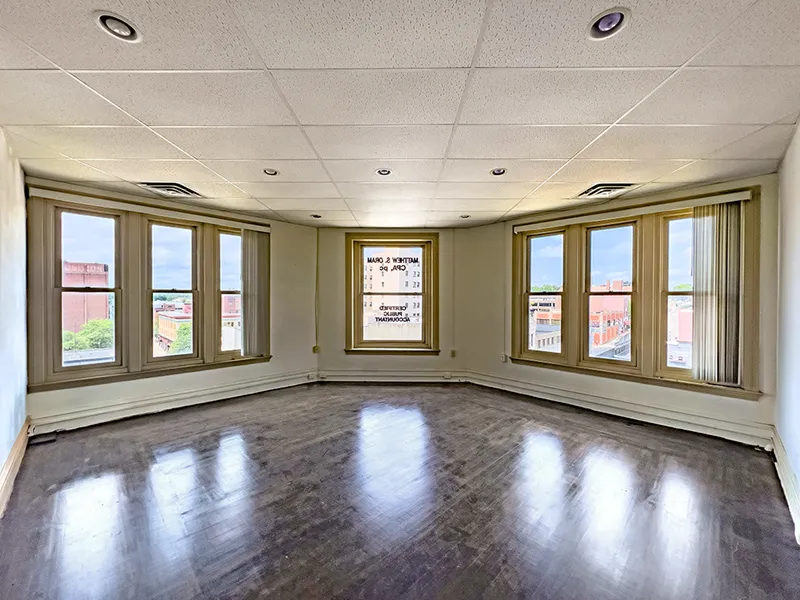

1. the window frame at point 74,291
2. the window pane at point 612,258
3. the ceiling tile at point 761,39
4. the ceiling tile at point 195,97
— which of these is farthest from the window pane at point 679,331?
the window frame at point 74,291

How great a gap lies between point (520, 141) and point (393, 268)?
11.5 ft

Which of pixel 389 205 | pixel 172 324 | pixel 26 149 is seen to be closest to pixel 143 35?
pixel 26 149

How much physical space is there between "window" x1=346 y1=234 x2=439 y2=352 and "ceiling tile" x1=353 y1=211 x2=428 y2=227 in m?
0.42

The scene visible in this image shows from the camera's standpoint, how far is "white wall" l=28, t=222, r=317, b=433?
3562 millimetres

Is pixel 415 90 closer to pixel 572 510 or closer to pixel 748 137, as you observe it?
pixel 748 137

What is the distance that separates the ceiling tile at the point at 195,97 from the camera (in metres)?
1.77

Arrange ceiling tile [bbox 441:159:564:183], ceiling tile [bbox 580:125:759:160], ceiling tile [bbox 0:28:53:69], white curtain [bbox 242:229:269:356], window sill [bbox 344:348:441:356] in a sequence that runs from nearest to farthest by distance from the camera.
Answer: ceiling tile [bbox 0:28:53:69], ceiling tile [bbox 580:125:759:160], ceiling tile [bbox 441:159:564:183], white curtain [bbox 242:229:269:356], window sill [bbox 344:348:441:356]

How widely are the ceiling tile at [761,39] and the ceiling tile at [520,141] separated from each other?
2.39 ft

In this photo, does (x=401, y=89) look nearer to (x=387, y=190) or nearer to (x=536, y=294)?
(x=387, y=190)

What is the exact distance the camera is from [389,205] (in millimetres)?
4262

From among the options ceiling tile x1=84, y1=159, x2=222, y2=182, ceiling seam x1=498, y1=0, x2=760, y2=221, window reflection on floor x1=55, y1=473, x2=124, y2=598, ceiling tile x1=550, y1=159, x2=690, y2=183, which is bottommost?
window reflection on floor x1=55, y1=473, x2=124, y2=598

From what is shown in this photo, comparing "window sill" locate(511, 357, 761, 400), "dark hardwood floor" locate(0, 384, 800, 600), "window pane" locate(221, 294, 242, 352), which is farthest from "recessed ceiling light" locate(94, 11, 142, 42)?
"window sill" locate(511, 357, 761, 400)

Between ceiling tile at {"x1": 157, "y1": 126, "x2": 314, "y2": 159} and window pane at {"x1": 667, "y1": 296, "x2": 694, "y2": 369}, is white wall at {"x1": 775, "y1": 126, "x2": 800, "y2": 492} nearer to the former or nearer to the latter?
window pane at {"x1": 667, "y1": 296, "x2": 694, "y2": 369}

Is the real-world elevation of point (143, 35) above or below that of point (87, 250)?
above
